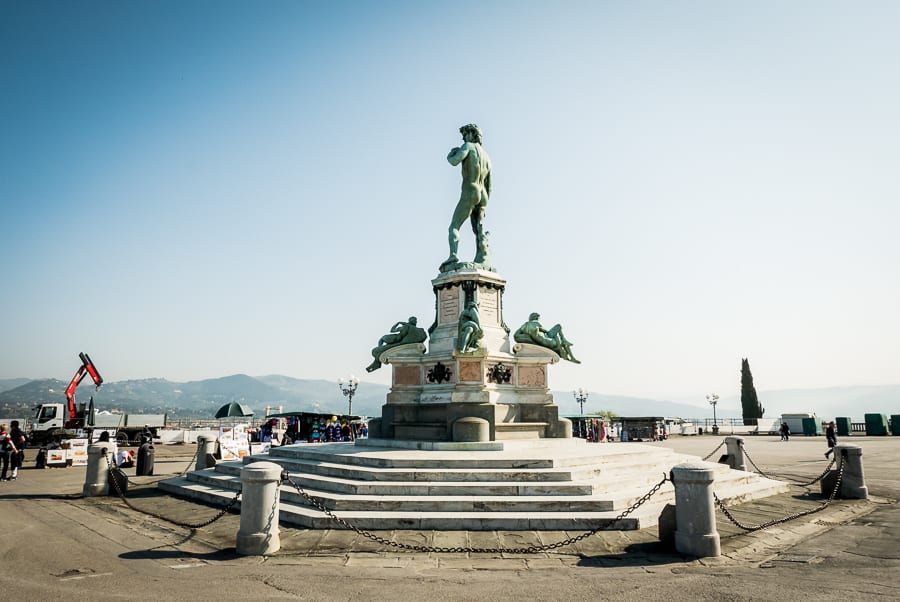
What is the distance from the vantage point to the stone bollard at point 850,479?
1149 cm

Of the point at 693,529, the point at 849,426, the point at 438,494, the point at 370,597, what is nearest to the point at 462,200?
the point at 438,494

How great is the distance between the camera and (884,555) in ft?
23.1

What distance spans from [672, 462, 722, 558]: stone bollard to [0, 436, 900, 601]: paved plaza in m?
0.18

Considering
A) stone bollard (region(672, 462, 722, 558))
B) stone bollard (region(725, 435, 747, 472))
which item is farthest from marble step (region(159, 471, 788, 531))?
stone bollard (region(725, 435, 747, 472))

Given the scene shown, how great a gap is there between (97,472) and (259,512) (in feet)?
26.0

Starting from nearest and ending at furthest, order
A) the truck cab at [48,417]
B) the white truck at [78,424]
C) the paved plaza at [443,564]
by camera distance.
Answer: the paved plaza at [443,564] → the white truck at [78,424] → the truck cab at [48,417]

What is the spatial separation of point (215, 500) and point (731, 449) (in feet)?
41.2

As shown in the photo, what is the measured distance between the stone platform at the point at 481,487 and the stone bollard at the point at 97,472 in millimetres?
1424

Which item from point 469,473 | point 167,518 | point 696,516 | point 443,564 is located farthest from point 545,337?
point 167,518

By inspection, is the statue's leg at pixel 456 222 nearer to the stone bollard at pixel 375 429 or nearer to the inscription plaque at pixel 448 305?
the inscription plaque at pixel 448 305

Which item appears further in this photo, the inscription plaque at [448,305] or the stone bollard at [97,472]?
the inscription plaque at [448,305]

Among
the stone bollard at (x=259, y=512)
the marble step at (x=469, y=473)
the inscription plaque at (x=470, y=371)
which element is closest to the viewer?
the stone bollard at (x=259, y=512)

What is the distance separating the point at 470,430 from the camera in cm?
1245

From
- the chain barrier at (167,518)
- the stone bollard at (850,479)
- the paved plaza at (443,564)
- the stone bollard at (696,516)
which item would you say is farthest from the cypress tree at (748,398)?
the chain barrier at (167,518)
